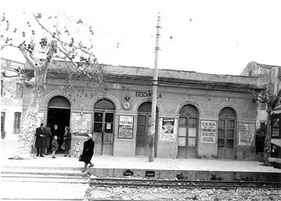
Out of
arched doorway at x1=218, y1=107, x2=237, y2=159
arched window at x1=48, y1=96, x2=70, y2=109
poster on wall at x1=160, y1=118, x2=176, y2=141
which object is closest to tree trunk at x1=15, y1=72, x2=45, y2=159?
arched window at x1=48, y1=96, x2=70, y2=109

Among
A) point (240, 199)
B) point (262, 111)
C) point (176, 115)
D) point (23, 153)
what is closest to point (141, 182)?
point (240, 199)

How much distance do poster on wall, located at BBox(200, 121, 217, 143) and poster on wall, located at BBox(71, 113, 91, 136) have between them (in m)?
6.91

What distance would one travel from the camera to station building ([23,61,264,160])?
63.1 feet

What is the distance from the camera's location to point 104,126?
19578mm

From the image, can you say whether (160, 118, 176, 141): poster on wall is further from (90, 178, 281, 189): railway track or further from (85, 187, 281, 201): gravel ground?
(85, 187, 281, 201): gravel ground

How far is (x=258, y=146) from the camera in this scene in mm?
21828

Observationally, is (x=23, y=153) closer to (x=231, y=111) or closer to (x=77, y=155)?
(x=77, y=155)

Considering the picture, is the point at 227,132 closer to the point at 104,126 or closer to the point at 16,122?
the point at 104,126

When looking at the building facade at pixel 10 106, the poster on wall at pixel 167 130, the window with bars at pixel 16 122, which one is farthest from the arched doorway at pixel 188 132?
the window with bars at pixel 16 122

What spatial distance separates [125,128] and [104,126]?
1251 mm

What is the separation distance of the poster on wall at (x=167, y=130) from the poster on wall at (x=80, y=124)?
4.35m

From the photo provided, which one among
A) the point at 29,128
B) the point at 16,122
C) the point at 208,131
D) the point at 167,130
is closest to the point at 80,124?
the point at 29,128

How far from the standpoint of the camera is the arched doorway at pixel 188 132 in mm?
20359

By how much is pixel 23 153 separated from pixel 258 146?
578 inches
